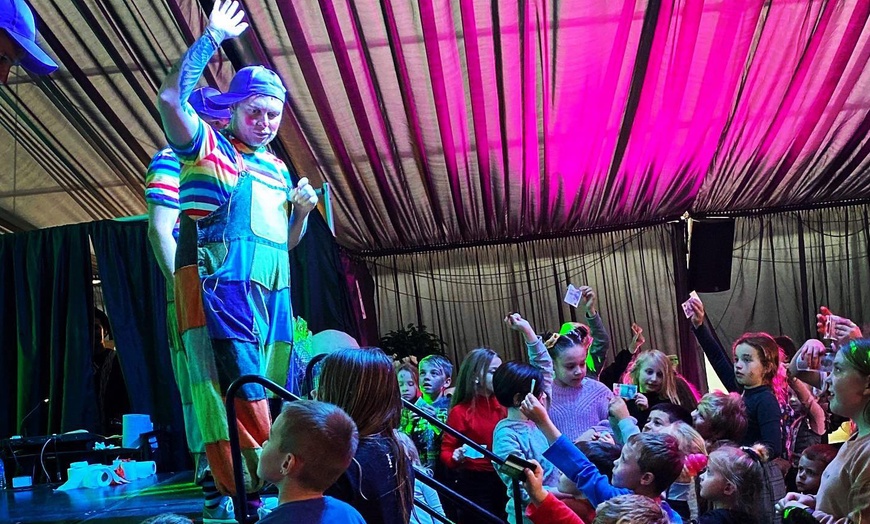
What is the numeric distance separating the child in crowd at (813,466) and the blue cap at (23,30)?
288cm

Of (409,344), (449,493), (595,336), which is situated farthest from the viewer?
(409,344)

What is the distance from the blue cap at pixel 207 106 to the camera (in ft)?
7.93

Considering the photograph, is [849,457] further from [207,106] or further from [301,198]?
[207,106]

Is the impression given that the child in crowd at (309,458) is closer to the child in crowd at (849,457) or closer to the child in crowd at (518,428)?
the child in crowd at (849,457)

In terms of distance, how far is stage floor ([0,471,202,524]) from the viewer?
316 centimetres

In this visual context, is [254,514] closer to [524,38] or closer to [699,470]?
[699,470]

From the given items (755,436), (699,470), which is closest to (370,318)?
(755,436)

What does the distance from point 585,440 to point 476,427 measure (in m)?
0.67

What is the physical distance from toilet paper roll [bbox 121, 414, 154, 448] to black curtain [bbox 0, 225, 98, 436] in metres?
0.94

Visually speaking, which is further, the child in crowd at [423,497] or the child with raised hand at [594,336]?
the child with raised hand at [594,336]

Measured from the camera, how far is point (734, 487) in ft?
9.73

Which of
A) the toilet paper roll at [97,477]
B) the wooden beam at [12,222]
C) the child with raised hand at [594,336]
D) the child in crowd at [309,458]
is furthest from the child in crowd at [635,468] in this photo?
the wooden beam at [12,222]

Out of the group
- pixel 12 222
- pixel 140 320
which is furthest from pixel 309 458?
pixel 12 222

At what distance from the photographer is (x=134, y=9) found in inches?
184
